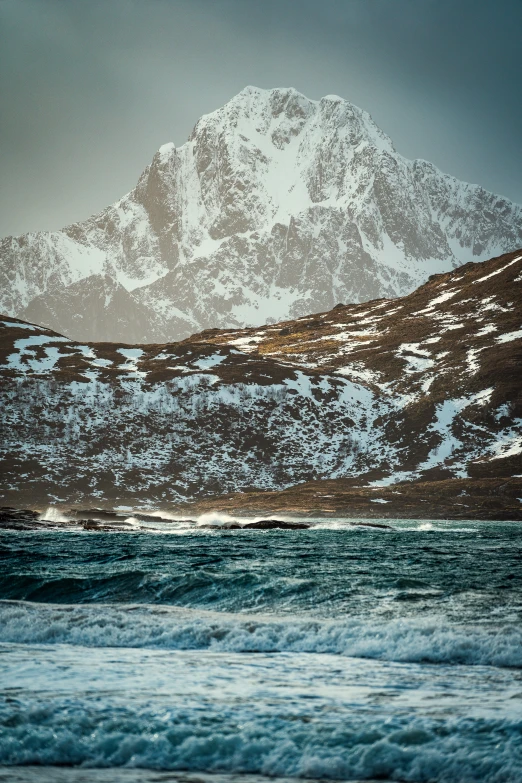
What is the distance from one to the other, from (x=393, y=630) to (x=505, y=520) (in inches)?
2825

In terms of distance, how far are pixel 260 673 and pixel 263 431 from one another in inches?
4707

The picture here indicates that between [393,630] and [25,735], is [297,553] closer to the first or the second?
[393,630]

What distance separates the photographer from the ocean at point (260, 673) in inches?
420

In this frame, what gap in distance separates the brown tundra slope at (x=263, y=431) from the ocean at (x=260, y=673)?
68289mm

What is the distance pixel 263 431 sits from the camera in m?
134

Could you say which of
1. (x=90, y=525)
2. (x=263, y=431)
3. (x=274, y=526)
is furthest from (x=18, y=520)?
(x=263, y=431)

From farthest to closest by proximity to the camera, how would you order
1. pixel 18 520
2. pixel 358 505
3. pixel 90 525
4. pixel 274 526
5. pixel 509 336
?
pixel 509 336 → pixel 358 505 → pixel 274 526 → pixel 18 520 → pixel 90 525

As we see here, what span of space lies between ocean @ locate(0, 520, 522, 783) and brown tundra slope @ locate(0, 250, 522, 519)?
224ft

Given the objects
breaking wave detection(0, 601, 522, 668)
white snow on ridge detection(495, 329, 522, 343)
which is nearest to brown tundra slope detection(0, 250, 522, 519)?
white snow on ridge detection(495, 329, 522, 343)

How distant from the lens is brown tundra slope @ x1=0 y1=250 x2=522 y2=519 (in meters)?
107

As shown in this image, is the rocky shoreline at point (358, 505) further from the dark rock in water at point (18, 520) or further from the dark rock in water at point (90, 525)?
the dark rock in water at point (90, 525)

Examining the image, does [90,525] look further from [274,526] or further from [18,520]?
[274,526]

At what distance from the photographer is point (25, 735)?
1129 cm

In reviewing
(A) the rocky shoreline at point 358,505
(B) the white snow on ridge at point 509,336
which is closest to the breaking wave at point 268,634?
(A) the rocky shoreline at point 358,505
